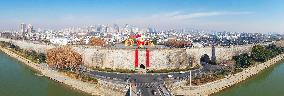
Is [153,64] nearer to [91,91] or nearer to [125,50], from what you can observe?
[125,50]

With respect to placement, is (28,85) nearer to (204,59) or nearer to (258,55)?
(204,59)

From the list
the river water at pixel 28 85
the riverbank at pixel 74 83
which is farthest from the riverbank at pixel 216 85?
the river water at pixel 28 85

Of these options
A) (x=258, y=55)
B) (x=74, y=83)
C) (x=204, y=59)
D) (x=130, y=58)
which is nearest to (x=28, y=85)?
(x=74, y=83)

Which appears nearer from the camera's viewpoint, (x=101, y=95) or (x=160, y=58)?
(x=101, y=95)

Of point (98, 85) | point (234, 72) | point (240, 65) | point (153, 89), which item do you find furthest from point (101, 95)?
point (240, 65)

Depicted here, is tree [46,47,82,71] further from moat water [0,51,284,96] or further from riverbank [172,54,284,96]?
riverbank [172,54,284,96]
